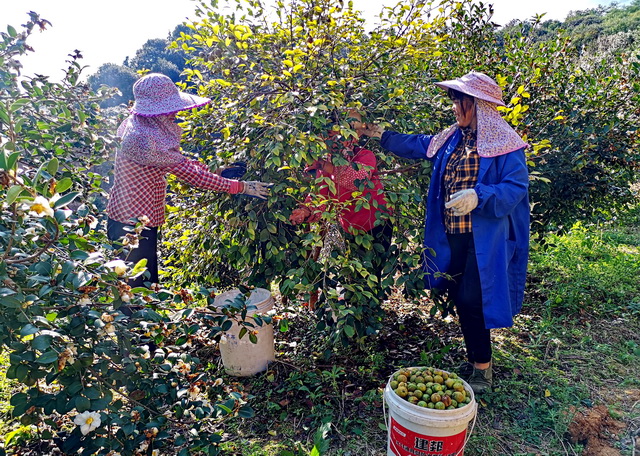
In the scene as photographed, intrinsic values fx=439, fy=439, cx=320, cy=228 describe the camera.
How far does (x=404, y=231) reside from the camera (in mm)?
2871

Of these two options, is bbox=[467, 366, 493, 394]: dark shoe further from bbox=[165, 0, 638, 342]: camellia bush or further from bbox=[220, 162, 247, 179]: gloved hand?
bbox=[220, 162, 247, 179]: gloved hand

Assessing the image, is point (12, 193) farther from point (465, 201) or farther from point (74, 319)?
point (465, 201)

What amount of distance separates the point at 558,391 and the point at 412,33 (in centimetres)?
251

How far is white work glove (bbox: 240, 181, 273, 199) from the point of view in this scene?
8.56 ft

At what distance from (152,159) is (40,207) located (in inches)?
59.7

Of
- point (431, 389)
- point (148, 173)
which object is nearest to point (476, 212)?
point (431, 389)

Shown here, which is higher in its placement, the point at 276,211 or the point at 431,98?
the point at 431,98

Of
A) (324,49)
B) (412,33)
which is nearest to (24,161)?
(324,49)

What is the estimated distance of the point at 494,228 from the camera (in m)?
2.45

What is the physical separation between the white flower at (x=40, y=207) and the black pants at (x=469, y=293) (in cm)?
214

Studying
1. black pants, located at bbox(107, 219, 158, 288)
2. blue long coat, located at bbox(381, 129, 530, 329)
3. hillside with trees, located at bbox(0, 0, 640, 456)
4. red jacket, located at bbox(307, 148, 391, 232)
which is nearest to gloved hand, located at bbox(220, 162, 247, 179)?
hillside with trees, located at bbox(0, 0, 640, 456)

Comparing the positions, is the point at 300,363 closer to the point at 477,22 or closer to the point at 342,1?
the point at 342,1

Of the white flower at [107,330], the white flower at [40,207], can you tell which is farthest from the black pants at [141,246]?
the white flower at [40,207]

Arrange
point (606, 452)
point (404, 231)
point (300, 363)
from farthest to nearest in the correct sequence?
1. point (300, 363)
2. point (404, 231)
3. point (606, 452)
